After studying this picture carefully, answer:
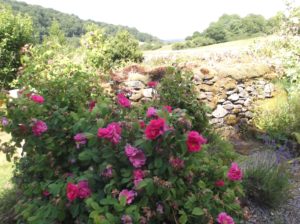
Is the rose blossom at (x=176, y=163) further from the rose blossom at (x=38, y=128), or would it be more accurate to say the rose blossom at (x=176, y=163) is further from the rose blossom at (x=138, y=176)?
the rose blossom at (x=38, y=128)

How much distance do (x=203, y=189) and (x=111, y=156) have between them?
62 cm

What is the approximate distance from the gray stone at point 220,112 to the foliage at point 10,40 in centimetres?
587

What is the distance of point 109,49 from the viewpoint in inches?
384

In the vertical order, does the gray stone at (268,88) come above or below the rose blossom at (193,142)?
below

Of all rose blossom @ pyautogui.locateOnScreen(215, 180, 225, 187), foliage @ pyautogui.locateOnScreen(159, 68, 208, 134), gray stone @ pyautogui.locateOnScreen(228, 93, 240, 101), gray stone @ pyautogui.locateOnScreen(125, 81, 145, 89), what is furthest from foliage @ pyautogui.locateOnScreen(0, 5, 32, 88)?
rose blossom @ pyautogui.locateOnScreen(215, 180, 225, 187)

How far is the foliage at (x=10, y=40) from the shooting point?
395 inches

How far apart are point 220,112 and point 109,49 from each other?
13.5ft

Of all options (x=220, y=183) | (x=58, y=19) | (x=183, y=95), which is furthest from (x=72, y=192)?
(x=58, y=19)

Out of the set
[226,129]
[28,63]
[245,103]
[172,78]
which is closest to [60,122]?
[28,63]

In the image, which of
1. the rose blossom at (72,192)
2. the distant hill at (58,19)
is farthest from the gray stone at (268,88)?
the distant hill at (58,19)

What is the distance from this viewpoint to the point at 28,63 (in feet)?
12.2

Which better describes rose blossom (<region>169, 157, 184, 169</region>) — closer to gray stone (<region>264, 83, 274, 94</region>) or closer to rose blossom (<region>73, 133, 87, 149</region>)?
rose blossom (<region>73, 133, 87, 149</region>)

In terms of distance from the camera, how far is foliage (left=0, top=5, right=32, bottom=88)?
10023 millimetres

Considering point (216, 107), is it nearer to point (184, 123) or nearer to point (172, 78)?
point (172, 78)
